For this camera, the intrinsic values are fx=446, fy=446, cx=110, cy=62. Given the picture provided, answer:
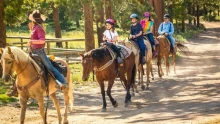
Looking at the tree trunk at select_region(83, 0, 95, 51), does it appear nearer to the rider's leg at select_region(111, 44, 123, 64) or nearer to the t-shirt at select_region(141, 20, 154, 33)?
the t-shirt at select_region(141, 20, 154, 33)

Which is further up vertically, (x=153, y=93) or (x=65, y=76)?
(x=65, y=76)

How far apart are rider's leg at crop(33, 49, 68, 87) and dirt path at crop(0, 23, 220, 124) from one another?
165 centimetres

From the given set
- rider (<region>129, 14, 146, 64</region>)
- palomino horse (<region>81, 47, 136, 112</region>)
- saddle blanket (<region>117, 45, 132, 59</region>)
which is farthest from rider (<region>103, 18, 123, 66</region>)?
rider (<region>129, 14, 146, 64</region>)

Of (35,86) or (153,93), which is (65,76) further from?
(153,93)

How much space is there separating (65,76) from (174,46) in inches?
477

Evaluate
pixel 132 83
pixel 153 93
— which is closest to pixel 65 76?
pixel 132 83

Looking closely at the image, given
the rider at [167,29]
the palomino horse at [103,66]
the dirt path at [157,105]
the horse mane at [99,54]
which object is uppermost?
the rider at [167,29]

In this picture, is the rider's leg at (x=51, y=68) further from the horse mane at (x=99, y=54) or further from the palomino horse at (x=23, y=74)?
the horse mane at (x=99, y=54)

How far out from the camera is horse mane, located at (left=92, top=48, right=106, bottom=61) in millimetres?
13852

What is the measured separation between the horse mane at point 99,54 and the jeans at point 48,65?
2673 millimetres

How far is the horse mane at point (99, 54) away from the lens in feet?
45.4

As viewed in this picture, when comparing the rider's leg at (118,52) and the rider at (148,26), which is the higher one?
the rider at (148,26)

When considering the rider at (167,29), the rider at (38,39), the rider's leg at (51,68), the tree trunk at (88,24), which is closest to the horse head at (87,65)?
the rider's leg at (51,68)

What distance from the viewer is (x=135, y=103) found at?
15148mm
